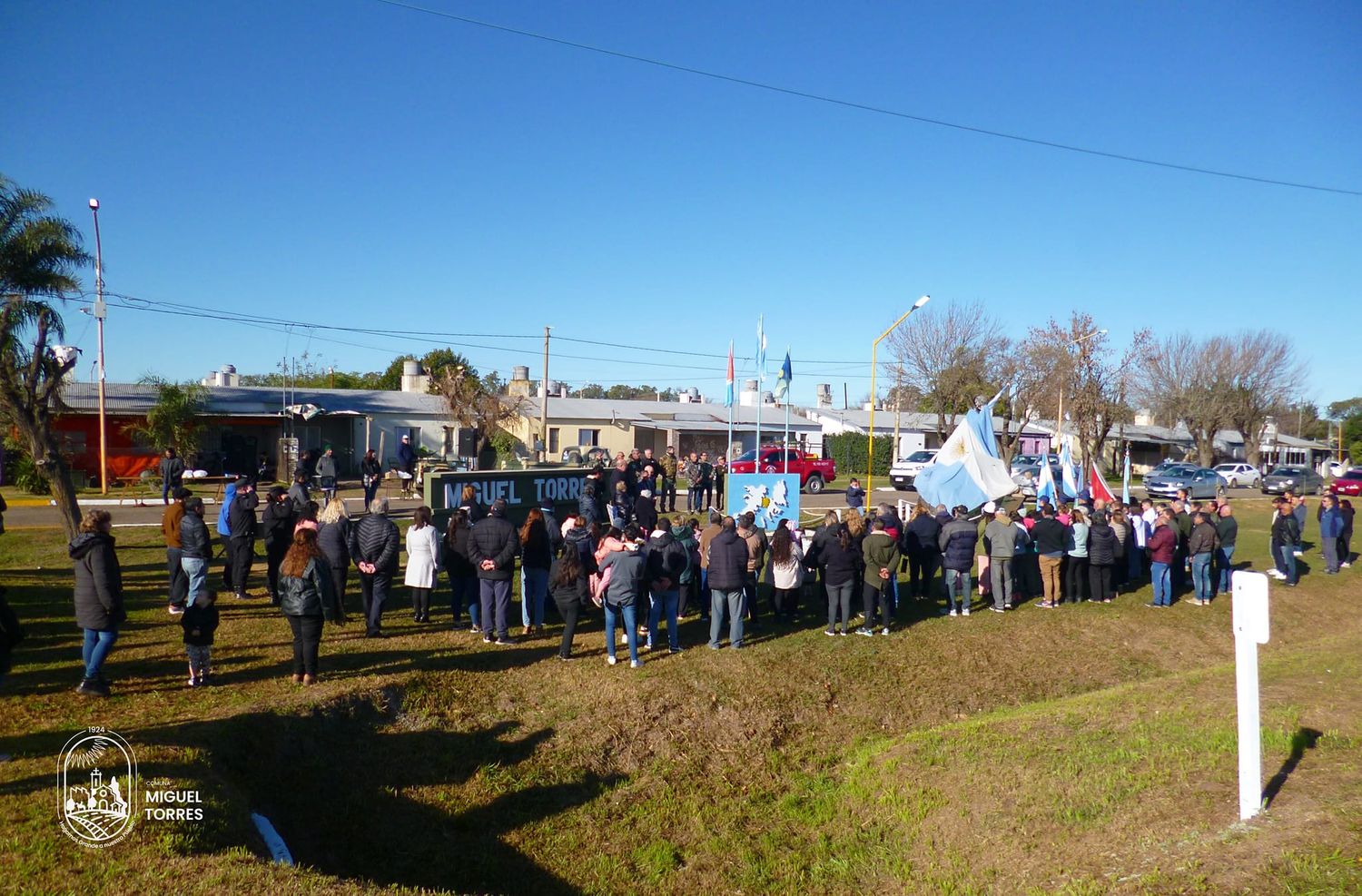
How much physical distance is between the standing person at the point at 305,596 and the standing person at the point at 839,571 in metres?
6.52

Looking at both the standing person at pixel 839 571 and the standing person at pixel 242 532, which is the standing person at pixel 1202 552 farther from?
the standing person at pixel 242 532

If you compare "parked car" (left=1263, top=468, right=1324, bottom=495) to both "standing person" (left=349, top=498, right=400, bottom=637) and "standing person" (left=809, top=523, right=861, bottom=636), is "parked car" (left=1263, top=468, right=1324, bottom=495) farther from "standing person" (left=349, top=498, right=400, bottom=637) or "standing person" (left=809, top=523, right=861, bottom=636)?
"standing person" (left=349, top=498, right=400, bottom=637)

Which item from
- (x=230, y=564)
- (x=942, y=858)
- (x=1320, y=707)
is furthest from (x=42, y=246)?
(x=1320, y=707)

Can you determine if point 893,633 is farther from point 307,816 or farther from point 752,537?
point 307,816

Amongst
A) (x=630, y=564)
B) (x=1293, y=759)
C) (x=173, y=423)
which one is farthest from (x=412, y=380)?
(x=1293, y=759)

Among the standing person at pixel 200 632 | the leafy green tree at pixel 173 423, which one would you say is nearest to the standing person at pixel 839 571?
the standing person at pixel 200 632

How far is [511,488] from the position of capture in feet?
46.4

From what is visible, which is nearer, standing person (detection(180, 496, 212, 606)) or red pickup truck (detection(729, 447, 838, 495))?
standing person (detection(180, 496, 212, 606))

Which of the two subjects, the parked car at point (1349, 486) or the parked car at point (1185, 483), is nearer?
the parked car at point (1185, 483)

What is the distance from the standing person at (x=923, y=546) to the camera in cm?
1451

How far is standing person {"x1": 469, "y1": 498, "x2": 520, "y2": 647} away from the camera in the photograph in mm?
10344

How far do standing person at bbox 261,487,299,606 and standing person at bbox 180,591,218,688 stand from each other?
3.20 meters

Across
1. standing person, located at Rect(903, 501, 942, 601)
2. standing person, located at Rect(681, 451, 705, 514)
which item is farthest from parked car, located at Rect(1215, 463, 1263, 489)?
standing person, located at Rect(903, 501, 942, 601)

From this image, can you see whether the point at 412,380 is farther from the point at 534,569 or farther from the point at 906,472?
the point at 534,569
